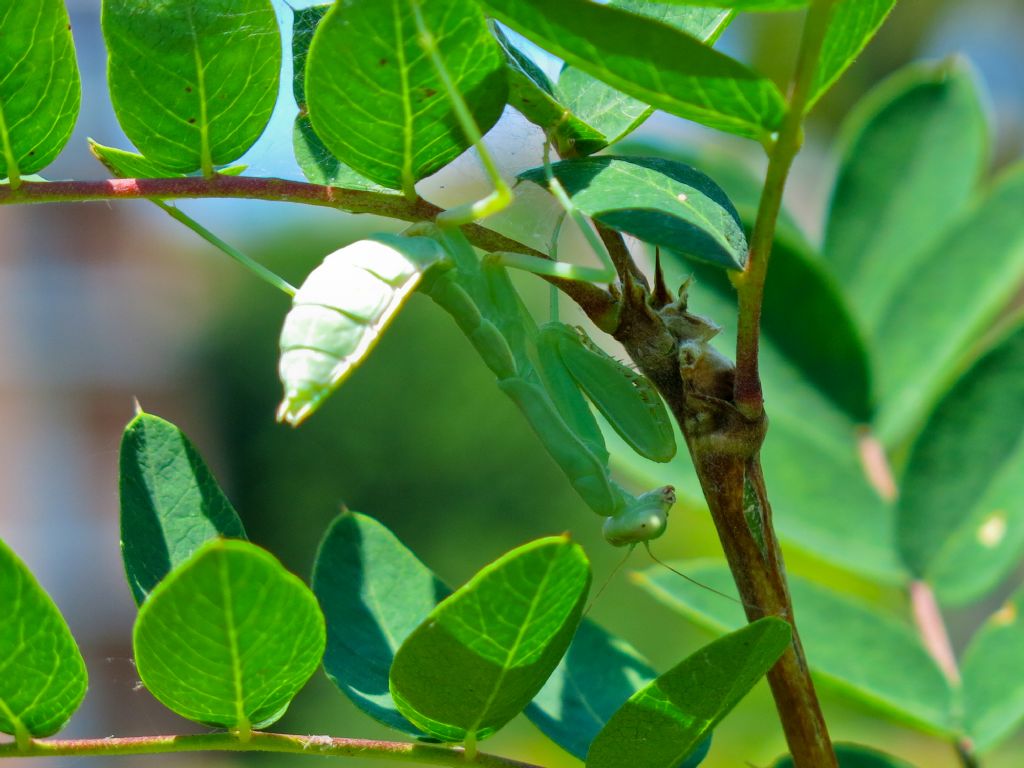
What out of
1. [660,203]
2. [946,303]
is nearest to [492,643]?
[660,203]

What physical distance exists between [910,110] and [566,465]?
3.59 feet

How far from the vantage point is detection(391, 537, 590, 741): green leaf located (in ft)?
2.57

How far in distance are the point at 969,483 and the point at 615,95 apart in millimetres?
996

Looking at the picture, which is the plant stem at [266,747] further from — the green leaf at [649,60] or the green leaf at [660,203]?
the green leaf at [649,60]

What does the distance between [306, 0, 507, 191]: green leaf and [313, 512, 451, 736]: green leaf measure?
44 centimetres

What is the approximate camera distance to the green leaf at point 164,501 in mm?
1048

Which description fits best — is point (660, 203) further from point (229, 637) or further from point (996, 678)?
point (996, 678)

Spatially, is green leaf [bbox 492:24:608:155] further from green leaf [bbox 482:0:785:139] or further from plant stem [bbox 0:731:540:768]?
plant stem [bbox 0:731:540:768]

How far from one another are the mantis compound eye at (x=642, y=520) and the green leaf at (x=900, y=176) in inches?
28.5

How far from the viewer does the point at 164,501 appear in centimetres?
106

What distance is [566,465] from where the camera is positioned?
54.7 inches

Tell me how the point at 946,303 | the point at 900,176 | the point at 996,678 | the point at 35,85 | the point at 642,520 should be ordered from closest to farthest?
the point at 35,85
the point at 642,520
the point at 996,678
the point at 946,303
the point at 900,176

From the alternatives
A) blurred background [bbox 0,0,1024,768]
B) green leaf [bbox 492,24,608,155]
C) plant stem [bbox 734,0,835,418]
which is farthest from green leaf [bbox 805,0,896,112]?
blurred background [bbox 0,0,1024,768]

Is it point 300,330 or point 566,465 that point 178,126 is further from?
point 566,465
